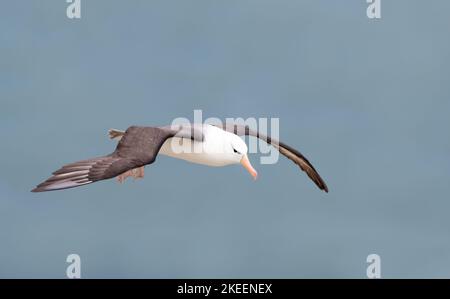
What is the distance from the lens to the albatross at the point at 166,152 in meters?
18.2

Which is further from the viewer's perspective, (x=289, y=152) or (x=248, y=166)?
(x=289, y=152)

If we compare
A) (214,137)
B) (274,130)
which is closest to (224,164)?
(214,137)

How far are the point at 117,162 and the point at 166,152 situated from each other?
306 cm

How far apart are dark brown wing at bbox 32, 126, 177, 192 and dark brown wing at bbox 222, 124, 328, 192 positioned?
3303mm

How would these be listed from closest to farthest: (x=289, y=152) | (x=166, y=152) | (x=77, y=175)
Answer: (x=77, y=175) → (x=166, y=152) → (x=289, y=152)

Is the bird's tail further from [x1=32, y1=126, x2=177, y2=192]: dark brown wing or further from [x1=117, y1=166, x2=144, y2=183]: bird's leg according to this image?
[x1=117, y1=166, x2=144, y2=183]: bird's leg

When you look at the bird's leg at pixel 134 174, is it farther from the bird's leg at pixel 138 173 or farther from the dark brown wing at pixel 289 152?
the dark brown wing at pixel 289 152

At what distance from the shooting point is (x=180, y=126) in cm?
2162

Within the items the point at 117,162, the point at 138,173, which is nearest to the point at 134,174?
the point at 138,173

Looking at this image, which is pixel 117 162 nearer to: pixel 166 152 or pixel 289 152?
pixel 166 152

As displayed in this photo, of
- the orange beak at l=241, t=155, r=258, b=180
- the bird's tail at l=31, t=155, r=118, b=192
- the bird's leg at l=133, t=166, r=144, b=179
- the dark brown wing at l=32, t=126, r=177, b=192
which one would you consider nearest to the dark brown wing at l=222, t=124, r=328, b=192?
the orange beak at l=241, t=155, r=258, b=180

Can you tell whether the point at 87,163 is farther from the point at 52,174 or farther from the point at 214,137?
the point at 214,137

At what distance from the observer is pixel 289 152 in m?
24.1

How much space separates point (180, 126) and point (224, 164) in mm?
1404
